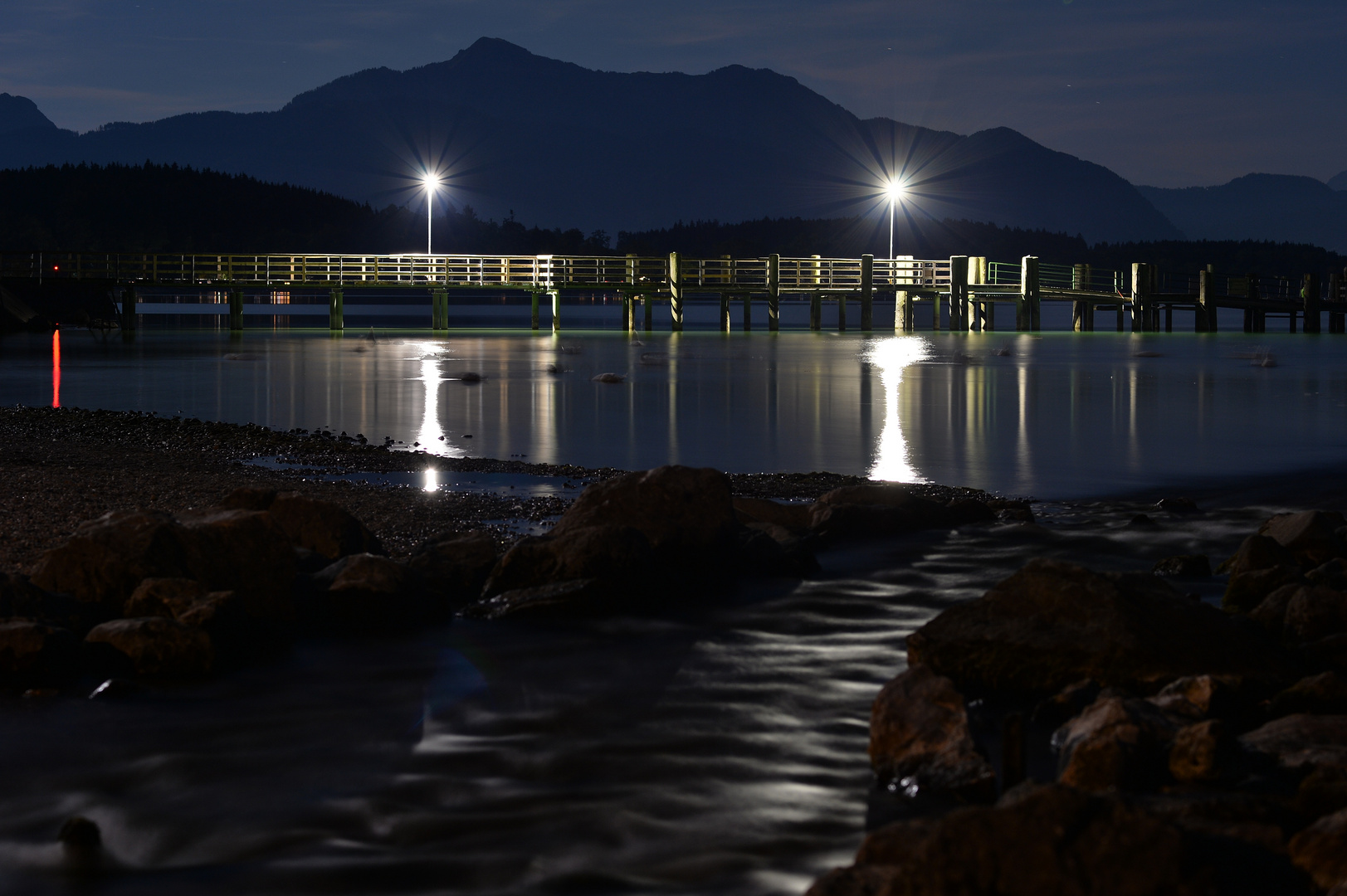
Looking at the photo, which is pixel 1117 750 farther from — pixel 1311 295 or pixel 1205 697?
pixel 1311 295

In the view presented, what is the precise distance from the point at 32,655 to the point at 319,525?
244cm

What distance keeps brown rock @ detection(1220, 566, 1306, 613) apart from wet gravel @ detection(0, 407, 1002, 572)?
A: 4.85 metres

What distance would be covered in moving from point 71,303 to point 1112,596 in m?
59.3

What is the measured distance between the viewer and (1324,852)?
4.07 metres

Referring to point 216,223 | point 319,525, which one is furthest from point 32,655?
point 216,223

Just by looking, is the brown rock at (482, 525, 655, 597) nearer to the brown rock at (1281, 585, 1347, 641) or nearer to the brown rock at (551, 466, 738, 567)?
the brown rock at (551, 466, 738, 567)

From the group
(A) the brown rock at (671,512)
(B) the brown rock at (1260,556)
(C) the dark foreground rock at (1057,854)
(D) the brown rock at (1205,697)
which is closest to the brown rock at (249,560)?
(A) the brown rock at (671,512)

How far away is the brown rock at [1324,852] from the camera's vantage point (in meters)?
4.03

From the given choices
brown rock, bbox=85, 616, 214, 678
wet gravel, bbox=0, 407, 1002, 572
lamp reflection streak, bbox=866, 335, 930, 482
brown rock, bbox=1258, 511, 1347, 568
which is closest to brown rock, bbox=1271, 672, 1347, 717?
brown rock, bbox=1258, 511, 1347, 568

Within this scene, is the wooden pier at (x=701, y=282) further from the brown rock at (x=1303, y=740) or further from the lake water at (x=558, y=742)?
the brown rock at (x=1303, y=740)

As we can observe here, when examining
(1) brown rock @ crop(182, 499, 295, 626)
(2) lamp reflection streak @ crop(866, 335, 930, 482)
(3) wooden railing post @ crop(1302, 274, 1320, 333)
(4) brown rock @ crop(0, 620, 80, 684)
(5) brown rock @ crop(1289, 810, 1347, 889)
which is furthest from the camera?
(3) wooden railing post @ crop(1302, 274, 1320, 333)

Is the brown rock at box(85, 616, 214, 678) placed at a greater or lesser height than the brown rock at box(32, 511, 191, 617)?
lesser

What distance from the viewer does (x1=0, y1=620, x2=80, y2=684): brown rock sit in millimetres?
6539

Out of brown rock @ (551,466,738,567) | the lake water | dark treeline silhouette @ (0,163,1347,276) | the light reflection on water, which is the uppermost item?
dark treeline silhouette @ (0,163,1347,276)
